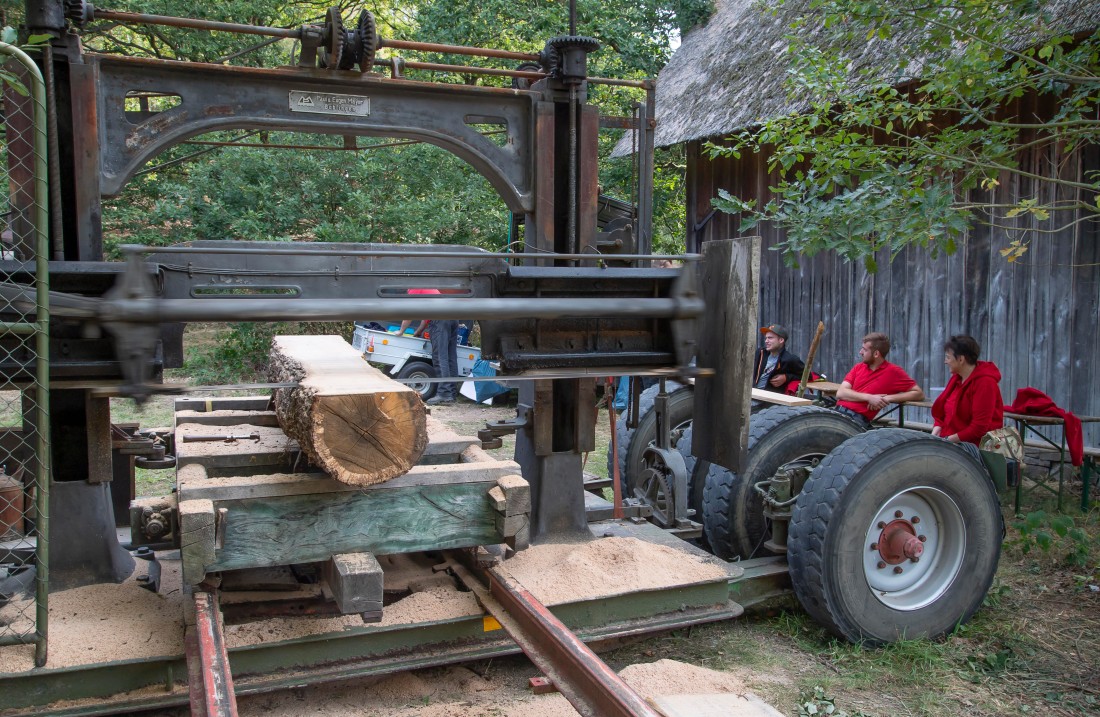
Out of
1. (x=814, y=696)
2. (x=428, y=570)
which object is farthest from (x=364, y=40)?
(x=814, y=696)

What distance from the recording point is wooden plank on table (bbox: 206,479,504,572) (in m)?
3.70

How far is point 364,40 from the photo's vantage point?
4.39m

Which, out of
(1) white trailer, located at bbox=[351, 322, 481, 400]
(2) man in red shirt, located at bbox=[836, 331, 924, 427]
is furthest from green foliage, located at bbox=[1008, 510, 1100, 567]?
(1) white trailer, located at bbox=[351, 322, 481, 400]

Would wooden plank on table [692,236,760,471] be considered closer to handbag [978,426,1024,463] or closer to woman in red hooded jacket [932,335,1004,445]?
woman in red hooded jacket [932,335,1004,445]

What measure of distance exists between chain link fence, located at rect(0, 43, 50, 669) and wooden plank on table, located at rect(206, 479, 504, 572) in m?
0.71

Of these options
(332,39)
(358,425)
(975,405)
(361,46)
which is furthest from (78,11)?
(975,405)

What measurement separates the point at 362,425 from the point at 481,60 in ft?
43.2

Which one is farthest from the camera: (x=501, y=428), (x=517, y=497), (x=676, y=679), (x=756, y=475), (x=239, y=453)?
(x=756, y=475)

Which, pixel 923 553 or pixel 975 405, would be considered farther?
pixel 975 405

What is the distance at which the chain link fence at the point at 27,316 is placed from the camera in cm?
348

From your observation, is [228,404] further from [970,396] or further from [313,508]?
[970,396]

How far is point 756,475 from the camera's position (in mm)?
5352

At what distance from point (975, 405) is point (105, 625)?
6089 millimetres

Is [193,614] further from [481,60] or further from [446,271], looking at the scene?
[481,60]
